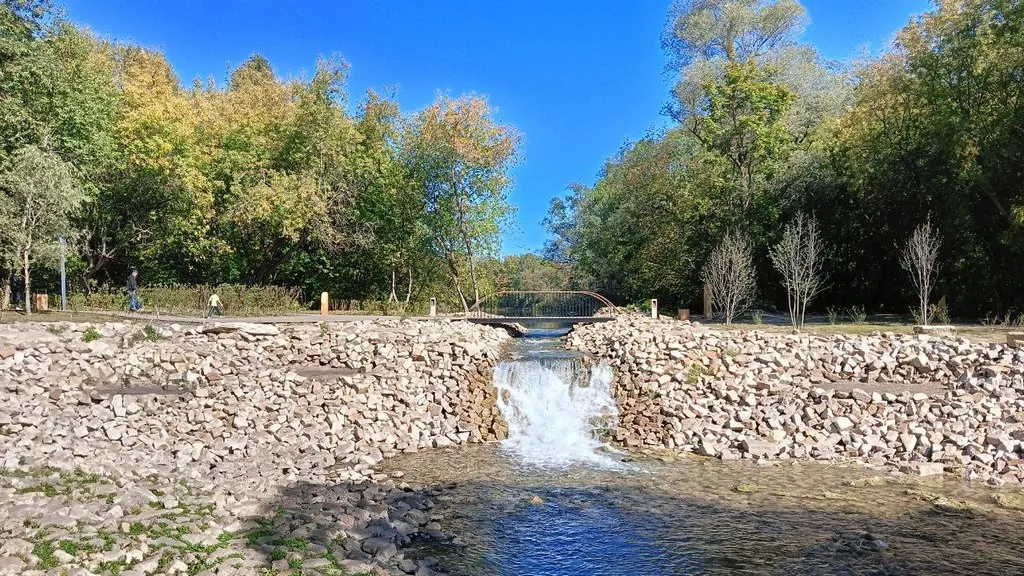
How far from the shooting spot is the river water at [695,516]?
6.96m

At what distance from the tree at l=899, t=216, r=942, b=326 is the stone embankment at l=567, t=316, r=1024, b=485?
3793 mm

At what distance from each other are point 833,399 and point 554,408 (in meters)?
5.62

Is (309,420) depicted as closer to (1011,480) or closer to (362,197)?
(1011,480)

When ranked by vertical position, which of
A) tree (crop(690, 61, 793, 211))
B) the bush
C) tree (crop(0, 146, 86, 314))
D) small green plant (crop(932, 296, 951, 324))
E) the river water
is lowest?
the river water

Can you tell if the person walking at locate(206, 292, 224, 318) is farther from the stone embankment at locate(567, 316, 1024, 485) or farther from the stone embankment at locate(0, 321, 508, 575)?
the stone embankment at locate(567, 316, 1024, 485)

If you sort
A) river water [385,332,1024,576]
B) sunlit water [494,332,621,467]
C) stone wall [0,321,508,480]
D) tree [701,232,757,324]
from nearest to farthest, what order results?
river water [385,332,1024,576]
stone wall [0,321,508,480]
sunlit water [494,332,621,467]
tree [701,232,757,324]

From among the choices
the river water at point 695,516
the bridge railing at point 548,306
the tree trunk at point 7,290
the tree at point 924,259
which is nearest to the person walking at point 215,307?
the tree trunk at point 7,290

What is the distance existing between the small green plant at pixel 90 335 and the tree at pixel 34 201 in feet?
19.5

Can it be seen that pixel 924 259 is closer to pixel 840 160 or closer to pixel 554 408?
pixel 840 160

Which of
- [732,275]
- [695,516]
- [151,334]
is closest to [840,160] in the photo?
[732,275]

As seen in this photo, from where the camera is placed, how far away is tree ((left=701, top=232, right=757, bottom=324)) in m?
19.9

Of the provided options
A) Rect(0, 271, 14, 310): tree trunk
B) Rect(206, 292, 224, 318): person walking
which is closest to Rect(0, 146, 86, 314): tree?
Rect(0, 271, 14, 310): tree trunk

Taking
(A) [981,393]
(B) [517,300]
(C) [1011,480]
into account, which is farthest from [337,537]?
(B) [517,300]

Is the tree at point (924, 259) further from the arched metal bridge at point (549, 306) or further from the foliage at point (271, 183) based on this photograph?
the foliage at point (271, 183)
